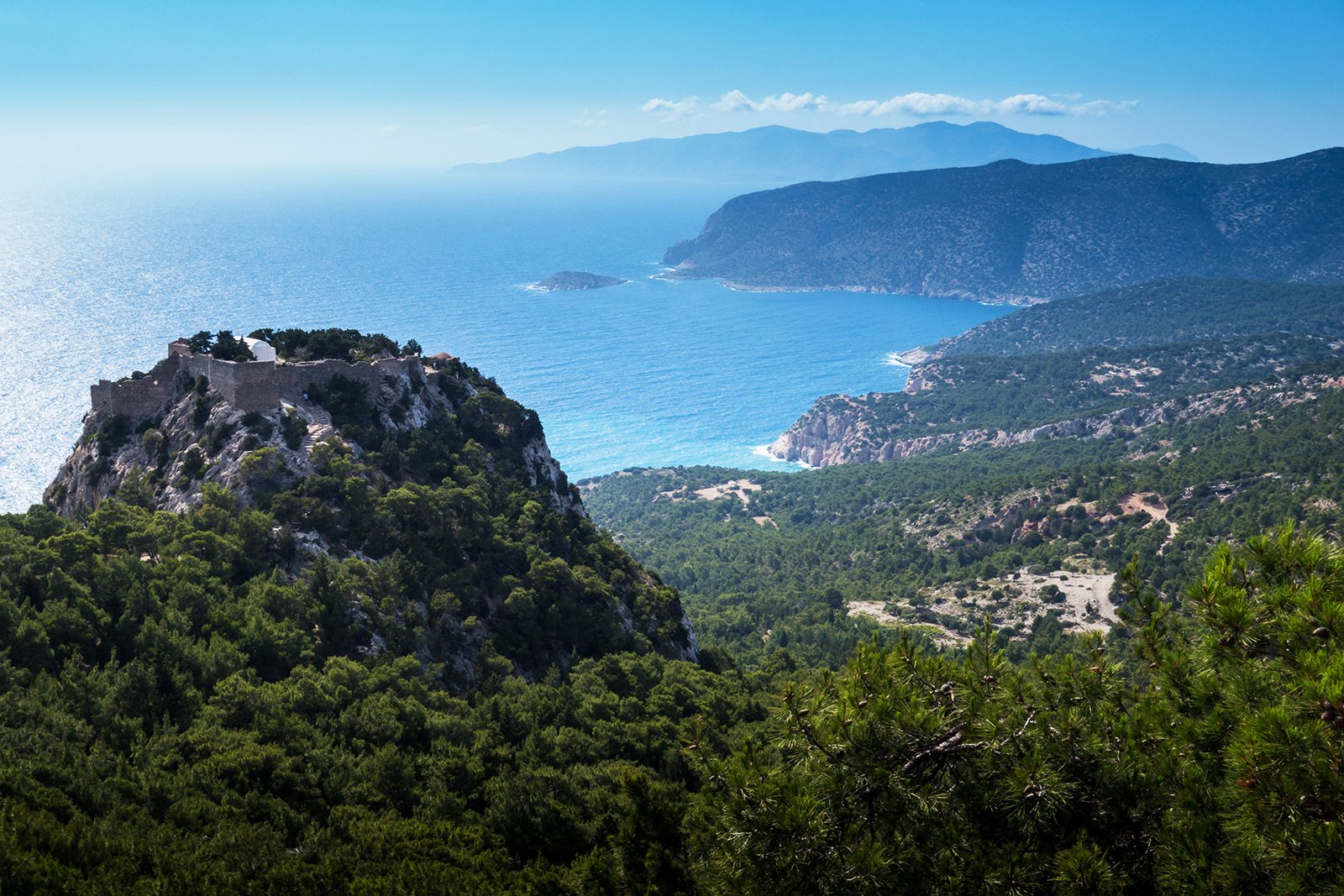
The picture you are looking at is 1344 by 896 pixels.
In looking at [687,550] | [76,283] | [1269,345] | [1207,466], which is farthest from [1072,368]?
[76,283]

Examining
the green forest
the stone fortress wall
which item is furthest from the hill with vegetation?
the stone fortress wall

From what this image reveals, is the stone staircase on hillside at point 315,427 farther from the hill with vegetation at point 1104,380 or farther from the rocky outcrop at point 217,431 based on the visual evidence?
the hill with vegetation at point 1104,380

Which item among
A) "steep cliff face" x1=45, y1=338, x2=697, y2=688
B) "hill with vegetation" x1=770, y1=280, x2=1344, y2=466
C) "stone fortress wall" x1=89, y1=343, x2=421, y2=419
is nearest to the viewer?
"steep cliff face" x1=45, y1=338, x2=697, y2=688

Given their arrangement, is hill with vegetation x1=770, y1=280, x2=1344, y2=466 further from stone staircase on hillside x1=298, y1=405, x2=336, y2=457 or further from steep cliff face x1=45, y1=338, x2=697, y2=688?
stone staircase on hillside x1=298, y1=405, x2=336, y2=457

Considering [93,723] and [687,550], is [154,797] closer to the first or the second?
[93,723]

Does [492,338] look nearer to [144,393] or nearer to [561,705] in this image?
[144,393]

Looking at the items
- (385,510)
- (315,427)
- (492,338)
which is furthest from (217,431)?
(492,338)
